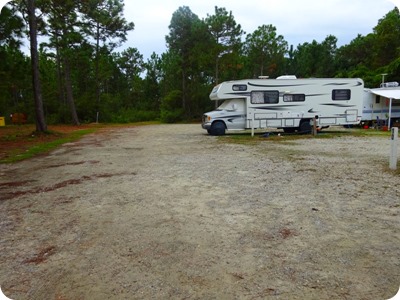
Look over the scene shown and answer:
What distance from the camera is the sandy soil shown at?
2.41 m

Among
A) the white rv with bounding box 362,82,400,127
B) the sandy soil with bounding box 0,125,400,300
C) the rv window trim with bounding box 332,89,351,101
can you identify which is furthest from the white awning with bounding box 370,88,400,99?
the sandy soil with bounding box 0,125,400,300

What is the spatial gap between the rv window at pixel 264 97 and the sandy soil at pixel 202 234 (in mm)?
8040

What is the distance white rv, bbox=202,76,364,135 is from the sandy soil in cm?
801

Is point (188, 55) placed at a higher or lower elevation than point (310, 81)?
higher

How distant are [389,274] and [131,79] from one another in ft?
168

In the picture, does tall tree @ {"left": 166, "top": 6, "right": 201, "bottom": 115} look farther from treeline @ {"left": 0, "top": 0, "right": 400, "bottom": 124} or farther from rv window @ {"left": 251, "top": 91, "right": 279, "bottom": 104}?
rv window @ {"left": 251, "top": 91, "right": 279, "bottom": 104}

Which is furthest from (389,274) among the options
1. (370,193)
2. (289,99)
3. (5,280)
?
(289,99)

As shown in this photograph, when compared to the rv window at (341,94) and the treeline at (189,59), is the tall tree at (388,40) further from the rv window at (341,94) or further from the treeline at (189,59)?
the rv window at (341,94)

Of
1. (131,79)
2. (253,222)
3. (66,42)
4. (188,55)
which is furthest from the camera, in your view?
(131,79)

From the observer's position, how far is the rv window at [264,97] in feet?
46.5

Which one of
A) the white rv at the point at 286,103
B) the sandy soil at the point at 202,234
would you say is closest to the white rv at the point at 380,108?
the white rv at the point at 286,103

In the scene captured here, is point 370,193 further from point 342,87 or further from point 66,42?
point 66,42

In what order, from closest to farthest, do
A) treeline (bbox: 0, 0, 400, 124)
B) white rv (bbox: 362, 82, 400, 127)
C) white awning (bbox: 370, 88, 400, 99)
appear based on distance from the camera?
1. white awning (bbox: 370, 88, 400, 99)
2. white rv (bbox: 362, 82, 400, 127)
3. treeline (bbox: 0, 0, 400, 124)

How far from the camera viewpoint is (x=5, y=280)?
252cm
